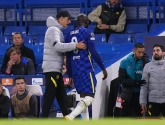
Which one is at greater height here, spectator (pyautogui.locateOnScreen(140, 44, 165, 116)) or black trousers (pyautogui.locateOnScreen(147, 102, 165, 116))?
spectator (pyautogui.locateOnScreen(140, 44, 165, 116))

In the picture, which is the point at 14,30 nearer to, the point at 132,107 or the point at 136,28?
the point at 136,28

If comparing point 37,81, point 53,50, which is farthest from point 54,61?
point 37,81

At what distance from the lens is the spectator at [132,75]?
9.24 m

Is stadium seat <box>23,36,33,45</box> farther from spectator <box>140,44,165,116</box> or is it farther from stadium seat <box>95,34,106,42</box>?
spectator <box>140,44,165,116</box>

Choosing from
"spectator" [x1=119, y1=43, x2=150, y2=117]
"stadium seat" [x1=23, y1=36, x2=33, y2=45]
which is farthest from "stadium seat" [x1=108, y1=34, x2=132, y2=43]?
"spectator" [x1=119, y1=43, x2=150, y2=117]

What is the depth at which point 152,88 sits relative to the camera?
8836 millimetres

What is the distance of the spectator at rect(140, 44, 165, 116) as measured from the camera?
8.78 m

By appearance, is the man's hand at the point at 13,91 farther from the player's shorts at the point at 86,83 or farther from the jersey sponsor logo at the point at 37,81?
the player's shorts at the point at 86,83

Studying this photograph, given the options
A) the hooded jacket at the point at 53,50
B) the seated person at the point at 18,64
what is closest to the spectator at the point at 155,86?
the hooded jacket at the point at 53,50

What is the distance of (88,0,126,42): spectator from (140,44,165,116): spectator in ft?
12.4

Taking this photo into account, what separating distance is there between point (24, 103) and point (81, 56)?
1.47 m

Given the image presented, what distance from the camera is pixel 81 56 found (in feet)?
27.2

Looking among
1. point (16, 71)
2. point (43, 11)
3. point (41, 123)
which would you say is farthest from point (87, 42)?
point (43, 11)

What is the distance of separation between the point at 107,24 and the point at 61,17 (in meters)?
4.09
